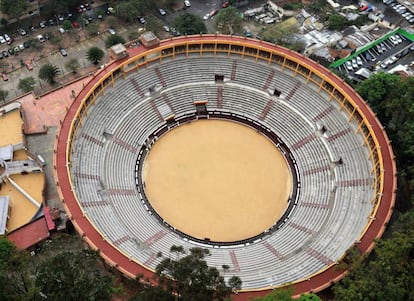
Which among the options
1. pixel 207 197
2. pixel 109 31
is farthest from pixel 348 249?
pixel 109 31

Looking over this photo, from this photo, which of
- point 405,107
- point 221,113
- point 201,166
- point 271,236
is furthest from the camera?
point 221,113

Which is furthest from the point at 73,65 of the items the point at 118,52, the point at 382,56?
Answer: the point at 382,56

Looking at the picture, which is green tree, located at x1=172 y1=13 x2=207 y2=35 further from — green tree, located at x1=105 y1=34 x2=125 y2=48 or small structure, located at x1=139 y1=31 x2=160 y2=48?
small structure, located at x1=139 y1=31 x2=160 y2=48

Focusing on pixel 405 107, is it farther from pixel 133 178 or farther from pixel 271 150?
pixel 133 178

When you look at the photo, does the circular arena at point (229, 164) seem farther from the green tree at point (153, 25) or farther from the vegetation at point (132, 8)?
the vegetation at point (132, 8)

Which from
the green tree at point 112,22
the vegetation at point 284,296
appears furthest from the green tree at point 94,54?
the vegetation at point 284,296

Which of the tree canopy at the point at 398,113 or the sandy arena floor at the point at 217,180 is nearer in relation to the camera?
the sandy arena floor at the point at 217,180
